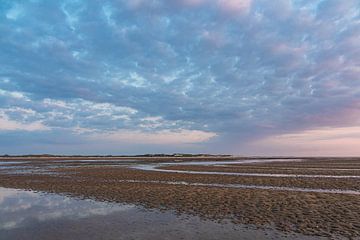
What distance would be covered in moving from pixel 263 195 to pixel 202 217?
26.9ft

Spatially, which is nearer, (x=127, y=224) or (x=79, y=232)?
(x=79, y=232)

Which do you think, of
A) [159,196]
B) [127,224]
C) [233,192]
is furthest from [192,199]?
[127,224]

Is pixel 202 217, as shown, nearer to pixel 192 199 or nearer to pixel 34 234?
pixel 192 199

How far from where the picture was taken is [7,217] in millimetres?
16938

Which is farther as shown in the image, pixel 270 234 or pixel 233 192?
pixel 233 192

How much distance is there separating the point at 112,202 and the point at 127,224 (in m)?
6.48

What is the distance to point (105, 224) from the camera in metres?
15.4

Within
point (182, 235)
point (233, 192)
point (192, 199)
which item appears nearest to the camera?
point (182, 235)

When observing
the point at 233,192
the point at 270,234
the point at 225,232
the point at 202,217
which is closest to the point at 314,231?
the point at 270,234

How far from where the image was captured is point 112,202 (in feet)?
70.4

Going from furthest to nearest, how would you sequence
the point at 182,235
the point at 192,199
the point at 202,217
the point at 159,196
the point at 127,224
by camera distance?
the point at 159,196 → the point at 192,199 → the point at 202,217 → the point at 127,224 → the point at 182,235

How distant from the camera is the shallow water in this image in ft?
43.8

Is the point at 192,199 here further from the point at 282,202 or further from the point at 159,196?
the point at 282,202

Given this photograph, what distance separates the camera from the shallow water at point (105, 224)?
1334 cm
